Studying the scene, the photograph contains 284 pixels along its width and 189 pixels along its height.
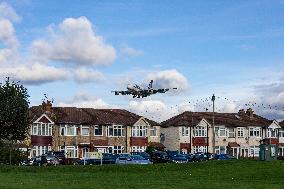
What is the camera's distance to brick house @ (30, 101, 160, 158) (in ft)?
313

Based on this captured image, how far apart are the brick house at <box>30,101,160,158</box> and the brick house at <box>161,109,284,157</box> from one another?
4841 mm

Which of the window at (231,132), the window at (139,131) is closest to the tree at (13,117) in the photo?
the window at (139,131)

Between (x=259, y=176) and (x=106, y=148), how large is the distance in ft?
191

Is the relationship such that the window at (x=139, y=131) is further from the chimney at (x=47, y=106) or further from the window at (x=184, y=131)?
the chimney at (x=47, y=106)

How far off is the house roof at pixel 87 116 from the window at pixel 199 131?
7642 millimetres

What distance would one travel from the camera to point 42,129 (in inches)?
3755

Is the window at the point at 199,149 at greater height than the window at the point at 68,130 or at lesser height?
lesser

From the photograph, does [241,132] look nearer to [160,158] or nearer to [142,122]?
[142,122]

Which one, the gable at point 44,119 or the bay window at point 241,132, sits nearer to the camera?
the gable at point 44,119

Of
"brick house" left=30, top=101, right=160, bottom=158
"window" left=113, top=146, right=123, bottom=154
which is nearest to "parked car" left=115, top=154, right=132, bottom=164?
"brick house" left=30, top=101, right=160, bottom=158

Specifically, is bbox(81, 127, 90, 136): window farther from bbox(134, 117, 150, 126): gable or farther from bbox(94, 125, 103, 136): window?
bbox(134, 117, 150, 126): gable

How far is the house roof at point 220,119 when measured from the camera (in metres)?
112

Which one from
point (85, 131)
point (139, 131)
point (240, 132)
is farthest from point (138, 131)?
point (240, 132)

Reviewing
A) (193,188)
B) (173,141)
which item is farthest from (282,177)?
(173,141)
